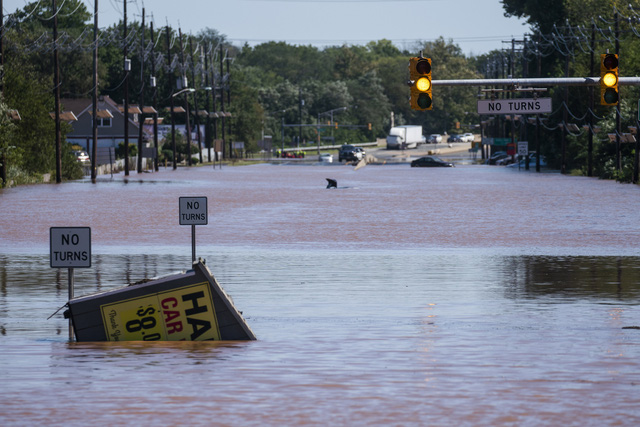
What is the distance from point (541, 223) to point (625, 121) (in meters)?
44.9

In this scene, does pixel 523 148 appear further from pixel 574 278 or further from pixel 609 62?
pixel 574 278

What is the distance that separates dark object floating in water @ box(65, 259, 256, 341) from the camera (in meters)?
13.4

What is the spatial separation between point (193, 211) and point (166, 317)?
537cm

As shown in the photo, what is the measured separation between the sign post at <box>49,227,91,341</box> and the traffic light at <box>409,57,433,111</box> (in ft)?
52.5

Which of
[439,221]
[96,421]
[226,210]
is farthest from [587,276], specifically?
[226,210]

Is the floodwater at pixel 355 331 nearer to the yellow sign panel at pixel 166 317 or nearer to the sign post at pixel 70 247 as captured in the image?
the yellow sign panel at pixel 166 317

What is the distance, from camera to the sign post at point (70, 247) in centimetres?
1412

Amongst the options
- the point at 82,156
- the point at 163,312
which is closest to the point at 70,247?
the point at 163,312

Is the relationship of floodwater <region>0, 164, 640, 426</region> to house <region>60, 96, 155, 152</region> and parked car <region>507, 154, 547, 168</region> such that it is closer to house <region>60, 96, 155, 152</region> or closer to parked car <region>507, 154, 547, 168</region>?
parked car <region>507, 154, 547, 168</region>

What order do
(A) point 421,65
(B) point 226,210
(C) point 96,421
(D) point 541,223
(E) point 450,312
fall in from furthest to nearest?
(B) point 226,210, (D) point 541,223, (A) point 421,65, (E) point 450,312, (C) point 96,421

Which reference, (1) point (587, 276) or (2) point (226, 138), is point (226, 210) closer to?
(1) point (587, 276)

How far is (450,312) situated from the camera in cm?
1684

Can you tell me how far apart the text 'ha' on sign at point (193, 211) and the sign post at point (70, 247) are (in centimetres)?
467

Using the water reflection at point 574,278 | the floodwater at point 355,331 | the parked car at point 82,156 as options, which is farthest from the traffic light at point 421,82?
the parked car at point 82,156
